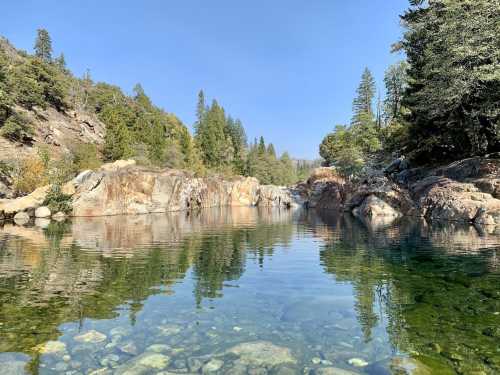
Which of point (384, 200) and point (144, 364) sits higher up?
point (384, 200)

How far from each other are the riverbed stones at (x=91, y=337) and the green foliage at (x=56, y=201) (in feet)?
136

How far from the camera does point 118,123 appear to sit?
71.4m

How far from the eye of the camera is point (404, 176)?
50688mm

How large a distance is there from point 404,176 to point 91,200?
40366 mm

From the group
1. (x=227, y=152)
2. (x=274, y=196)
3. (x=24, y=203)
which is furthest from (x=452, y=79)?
(x=227, y=152)

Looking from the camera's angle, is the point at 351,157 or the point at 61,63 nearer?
the point at 351,157

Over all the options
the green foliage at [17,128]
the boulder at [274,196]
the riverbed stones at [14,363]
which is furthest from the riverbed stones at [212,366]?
the boulder at [274,196]

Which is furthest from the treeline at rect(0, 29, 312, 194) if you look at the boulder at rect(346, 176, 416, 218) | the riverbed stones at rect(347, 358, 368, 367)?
the riverbed stones at rect(347, 358, 368, 367)

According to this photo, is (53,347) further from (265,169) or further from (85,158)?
(265,169)

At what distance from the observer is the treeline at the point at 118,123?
199 ft

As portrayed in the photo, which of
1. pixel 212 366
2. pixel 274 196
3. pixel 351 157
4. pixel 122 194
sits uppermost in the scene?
pixel 351 157

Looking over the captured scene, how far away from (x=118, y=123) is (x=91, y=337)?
226 ft

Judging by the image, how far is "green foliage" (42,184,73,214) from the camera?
4478cm

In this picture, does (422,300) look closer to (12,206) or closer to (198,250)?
(198,250)
